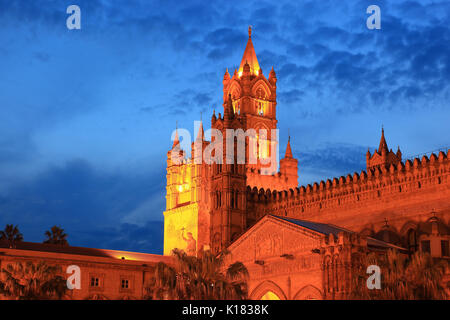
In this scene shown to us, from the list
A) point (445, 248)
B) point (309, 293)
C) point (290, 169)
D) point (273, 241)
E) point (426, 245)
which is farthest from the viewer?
point (290, 169)

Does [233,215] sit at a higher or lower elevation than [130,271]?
higher

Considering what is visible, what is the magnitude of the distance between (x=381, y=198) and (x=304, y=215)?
8.64 m

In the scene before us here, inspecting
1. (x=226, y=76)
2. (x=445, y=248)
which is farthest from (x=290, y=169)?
(x=445, y=248)

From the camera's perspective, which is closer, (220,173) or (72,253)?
(72,253)

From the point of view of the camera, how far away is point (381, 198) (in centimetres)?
5425

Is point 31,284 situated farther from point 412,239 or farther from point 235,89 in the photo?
point 235,89

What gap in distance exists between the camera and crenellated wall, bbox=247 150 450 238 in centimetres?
5038

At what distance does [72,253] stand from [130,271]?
18.3ft

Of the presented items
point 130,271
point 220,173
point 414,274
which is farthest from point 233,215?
point 414,274

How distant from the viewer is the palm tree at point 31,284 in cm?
3756

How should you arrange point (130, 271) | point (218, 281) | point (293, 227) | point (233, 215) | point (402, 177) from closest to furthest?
point (218, 281) < point (293, 227) < point (402, 177) < point (130, 271) < point (233, 215)
